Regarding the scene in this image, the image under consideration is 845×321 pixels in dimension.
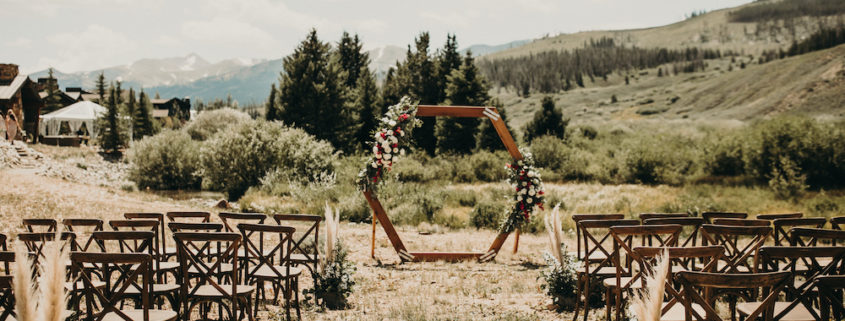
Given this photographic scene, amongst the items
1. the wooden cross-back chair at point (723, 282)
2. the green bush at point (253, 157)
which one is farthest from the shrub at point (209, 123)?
the wooden cross-back chair at point (723, 282)

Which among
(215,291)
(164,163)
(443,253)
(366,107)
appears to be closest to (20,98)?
(164,163)

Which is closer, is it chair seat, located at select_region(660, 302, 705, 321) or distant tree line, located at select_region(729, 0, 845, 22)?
chair seat, located at select_region(660, 302, 705, 321)

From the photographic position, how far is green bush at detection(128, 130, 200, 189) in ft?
93.8

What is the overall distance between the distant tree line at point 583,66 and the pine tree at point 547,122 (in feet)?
287

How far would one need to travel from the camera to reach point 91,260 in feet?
14.1

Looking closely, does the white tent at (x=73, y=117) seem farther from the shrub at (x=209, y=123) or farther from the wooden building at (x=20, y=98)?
the shrub at (x=209, y=123)

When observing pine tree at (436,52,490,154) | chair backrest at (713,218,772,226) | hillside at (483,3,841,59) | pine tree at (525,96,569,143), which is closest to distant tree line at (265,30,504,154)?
pine tree at (436,52,490,154)

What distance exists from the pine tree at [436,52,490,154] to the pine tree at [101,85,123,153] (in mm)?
23840

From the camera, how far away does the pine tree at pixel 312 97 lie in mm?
32125

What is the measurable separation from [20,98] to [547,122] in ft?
111

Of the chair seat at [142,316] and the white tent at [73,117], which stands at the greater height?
the white tent at [73,117]

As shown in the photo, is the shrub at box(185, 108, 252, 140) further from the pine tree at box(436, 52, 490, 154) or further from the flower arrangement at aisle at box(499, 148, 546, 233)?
the flower arrangement at aisle at box(499, 148, 546, 233)

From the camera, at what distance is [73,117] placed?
42875 millimetres

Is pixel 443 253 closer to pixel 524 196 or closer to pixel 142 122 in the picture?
pixel 524 196
